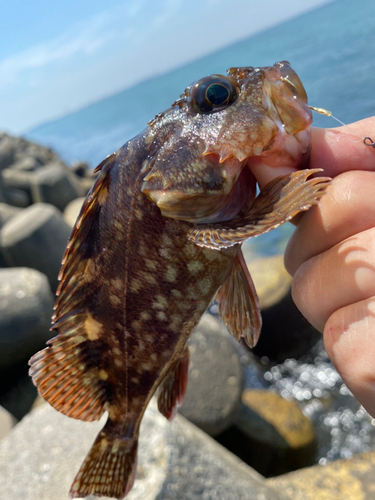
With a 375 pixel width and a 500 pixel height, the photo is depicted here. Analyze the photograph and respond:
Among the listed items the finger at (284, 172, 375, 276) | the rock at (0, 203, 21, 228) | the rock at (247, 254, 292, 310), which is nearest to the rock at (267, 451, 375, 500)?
the rock at (247, 254, 292, 310)

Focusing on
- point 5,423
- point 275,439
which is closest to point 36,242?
point 5,423

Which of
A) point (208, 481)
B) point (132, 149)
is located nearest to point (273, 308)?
point (208, 481)

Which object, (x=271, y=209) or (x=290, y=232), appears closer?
(x=271, y=209)

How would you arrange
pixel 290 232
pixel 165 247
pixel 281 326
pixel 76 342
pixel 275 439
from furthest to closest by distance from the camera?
pixel 290 232
pixel 281 326
pixel 275 439
pixel 76 342
pixel 165 247

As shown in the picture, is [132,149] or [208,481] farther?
[208,481]

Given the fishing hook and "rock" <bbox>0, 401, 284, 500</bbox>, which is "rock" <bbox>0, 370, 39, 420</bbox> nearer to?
"rock" <bbox>0, 401, 284, 500</bbox>

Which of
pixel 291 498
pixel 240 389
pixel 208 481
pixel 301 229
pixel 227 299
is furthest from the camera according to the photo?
pixel 240 389

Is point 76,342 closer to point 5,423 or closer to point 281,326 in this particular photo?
point 5,423

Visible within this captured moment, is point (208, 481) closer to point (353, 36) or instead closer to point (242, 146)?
point (242, 146)
